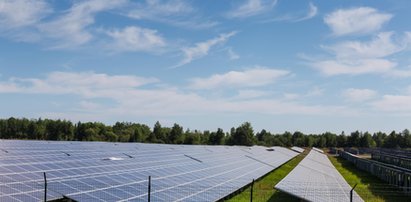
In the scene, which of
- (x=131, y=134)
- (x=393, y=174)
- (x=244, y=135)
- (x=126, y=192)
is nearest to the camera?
(x=126, y=192)

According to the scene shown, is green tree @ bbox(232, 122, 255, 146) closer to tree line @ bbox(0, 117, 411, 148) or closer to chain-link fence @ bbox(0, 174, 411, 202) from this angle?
tree line @ bbox(0, 117, 411, 148)

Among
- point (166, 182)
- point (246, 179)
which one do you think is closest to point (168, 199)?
point (166, 182)

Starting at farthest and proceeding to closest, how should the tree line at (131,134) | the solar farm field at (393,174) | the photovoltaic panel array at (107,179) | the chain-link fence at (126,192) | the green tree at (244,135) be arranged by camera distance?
the green tree at (244,135) < the tree line at (131,134) < the solar farm field at (393,174) < the photovoltaic panel array at (107,179) < the chain-link fence at (126,192)

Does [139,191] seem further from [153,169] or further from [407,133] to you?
[407,133]

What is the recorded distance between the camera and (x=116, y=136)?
139m

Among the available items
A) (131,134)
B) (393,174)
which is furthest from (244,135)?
(393,174)

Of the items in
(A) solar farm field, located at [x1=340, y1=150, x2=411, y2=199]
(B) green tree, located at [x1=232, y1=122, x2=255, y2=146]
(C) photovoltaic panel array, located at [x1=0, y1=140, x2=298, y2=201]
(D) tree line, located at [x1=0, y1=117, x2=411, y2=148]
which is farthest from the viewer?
(B) green tree, located at [x1=232, y1=122, x2=255, y2=146]

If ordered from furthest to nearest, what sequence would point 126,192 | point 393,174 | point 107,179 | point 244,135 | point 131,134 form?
point 244,135, point 131,134, point 393,174, point 107,179, point 126,192

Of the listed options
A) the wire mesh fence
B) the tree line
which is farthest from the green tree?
the wire mesh fence

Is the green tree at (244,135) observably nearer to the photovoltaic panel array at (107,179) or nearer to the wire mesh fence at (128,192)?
the photovoltaic panel array at (107,179)

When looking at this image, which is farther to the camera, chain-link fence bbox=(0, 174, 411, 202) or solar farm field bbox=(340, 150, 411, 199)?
solar farm field bbox=(340, 150, 411, 199)

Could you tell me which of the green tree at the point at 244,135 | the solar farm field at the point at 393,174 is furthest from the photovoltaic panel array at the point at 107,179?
the green tree at the point at 244,135

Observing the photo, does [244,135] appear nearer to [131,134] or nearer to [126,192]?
[131,134]

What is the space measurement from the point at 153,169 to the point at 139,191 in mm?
8131
